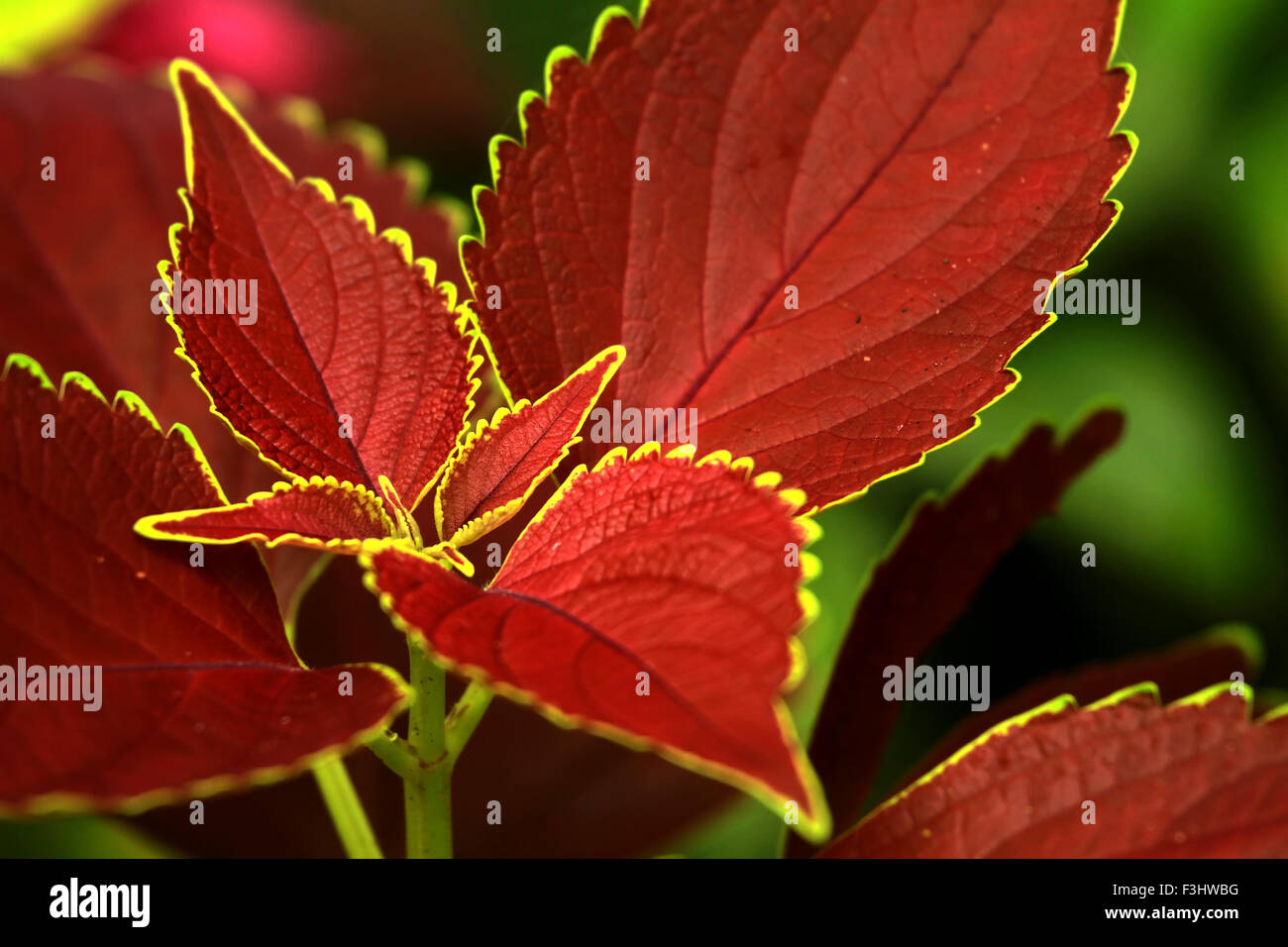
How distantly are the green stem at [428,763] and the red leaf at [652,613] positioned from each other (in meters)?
0.05

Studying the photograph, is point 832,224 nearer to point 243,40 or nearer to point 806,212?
point 806,212

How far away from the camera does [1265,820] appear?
0.40m

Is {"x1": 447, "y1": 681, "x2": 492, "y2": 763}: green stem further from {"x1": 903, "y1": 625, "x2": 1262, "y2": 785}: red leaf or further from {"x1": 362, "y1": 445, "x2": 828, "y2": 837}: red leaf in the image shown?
{"x1": 903, "y1": 625, "x2": 1262, "y2": 785}: red leaf

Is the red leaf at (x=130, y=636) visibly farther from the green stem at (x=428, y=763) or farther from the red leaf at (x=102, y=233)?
the red leaf at (x=102, y=233)

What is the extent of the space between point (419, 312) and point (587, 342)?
67 millimetres

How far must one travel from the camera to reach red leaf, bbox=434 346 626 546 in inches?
16.7

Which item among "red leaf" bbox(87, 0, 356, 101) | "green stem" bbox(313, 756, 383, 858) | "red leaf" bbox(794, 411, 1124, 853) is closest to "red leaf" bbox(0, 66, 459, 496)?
"green stem" bbox(313, 756, 383, 858)

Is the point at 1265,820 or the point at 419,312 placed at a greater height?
the point at 419,312

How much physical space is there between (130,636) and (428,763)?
0.11 meters
